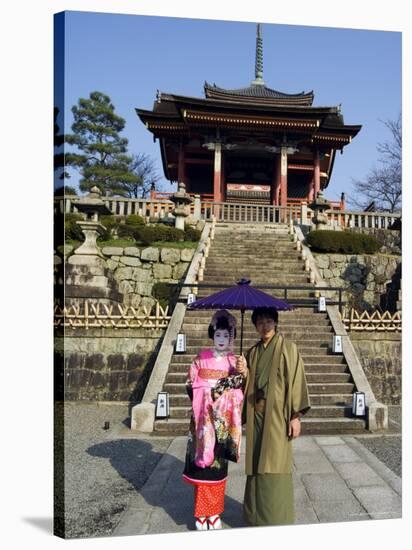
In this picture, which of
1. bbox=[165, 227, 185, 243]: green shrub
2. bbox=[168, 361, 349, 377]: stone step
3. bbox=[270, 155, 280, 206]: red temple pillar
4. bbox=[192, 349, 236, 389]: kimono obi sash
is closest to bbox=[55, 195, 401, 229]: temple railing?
bbox=[165, 227, 185, 243]: green shrub

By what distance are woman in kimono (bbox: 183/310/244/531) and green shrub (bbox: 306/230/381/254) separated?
8.76 metres

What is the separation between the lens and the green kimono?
310 centimetres

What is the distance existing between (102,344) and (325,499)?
538 cm

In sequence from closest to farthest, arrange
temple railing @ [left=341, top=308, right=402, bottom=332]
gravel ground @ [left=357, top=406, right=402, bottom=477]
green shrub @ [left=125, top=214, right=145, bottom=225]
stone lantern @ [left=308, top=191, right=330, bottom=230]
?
gravel ground @ [left=357, top=406, right=402, bottom=477]
temple railing @ [left=341, top=308, right=402, bottom=332]
stone lantern @ [left=308, top=191, right=330, bottom=230]
green shrub @ [left=125, top=214, right=145, bottom=225]

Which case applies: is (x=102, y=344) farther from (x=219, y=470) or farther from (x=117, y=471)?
(x=219, y=470)

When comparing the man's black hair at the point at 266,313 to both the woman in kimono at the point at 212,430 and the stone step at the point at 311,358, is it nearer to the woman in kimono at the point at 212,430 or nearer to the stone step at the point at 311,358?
the woman in kimono at the point at 212,430

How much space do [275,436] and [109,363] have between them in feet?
18.3

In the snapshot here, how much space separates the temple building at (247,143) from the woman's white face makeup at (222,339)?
12.8m

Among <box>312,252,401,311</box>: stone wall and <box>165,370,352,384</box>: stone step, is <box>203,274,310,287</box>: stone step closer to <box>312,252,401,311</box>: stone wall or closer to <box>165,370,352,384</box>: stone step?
<box>312,252,401,311</box>: stone wall

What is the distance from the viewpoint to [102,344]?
813 centimetres

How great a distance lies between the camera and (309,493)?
400 centimetres

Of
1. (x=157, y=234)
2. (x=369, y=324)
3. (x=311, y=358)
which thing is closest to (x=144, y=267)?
(x=157, y=234)

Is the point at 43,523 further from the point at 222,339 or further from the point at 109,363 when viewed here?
the point at 109,363

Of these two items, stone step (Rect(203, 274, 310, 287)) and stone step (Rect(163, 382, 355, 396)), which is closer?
stone step (Rect(163, 382, 355, 396))
